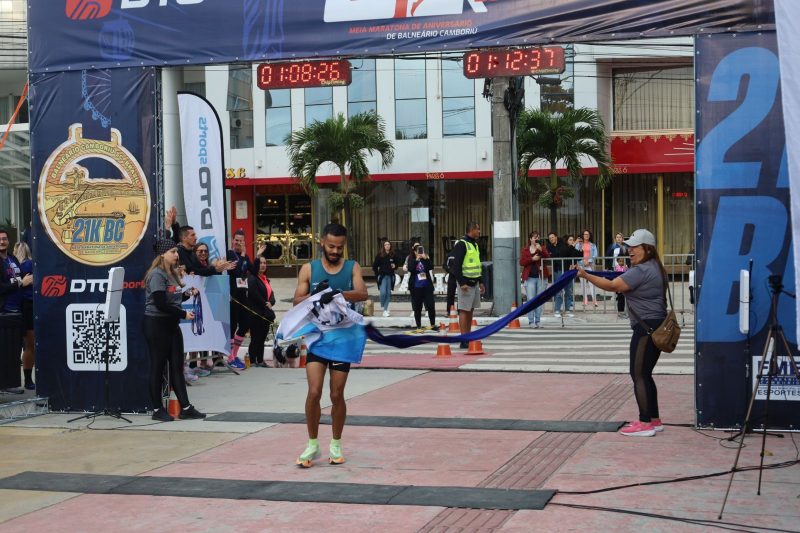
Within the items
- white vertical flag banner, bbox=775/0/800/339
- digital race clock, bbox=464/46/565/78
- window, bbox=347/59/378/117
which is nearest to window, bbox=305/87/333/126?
window, bbox=347/59/378/117

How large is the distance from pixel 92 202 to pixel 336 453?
481 centimetres

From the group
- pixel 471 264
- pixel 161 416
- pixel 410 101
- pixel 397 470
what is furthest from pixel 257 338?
pixel 410 101

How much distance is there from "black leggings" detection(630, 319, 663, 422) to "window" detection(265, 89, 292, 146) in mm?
30357

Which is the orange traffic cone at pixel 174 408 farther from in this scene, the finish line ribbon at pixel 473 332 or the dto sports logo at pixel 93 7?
the dto sports logo at pixel 93 7

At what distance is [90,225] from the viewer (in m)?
11.7

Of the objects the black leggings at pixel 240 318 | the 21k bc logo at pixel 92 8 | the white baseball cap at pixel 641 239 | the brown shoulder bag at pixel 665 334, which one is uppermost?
the 21k bc logo at pixel 92 8

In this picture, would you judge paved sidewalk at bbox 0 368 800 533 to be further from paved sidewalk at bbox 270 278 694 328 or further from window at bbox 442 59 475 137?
window at bbox 442 59 475 137

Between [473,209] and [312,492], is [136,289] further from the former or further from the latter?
[473,209]

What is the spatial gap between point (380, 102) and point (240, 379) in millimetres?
24937

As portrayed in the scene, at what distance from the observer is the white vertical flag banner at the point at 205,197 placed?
549 inches

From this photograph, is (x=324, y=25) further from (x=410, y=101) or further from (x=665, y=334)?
(x=410, y=101)

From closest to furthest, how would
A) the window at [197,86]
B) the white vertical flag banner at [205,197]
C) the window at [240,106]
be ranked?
1. the white vertical flag banner at [205,197]
2. the window at [240,106]
3. the window at [197,86]

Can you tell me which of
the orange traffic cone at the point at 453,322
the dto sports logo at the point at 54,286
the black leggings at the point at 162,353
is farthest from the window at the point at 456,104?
the black leggings at the point at 162,353

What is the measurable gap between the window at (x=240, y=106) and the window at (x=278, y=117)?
84 cm
